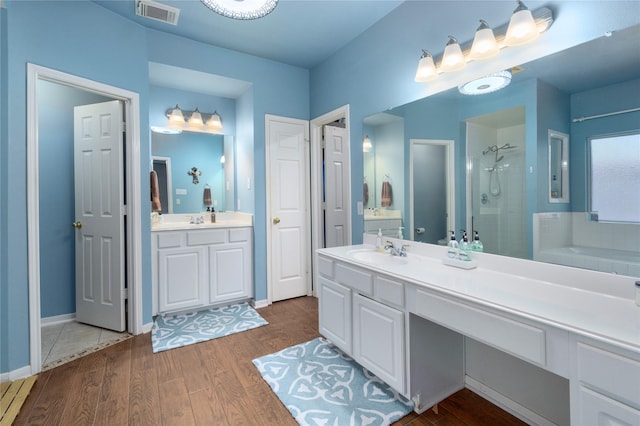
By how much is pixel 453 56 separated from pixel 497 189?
0.86 m

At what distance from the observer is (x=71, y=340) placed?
2520 mm

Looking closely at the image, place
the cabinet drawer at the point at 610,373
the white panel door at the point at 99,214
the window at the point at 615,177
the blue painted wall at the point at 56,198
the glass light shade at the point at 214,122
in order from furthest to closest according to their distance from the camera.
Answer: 1. the glass light shade at the point at 214,122
2. the blue painted wall at the point at 56,198
3. the white panel door at the point at 99,214
4. the window at the point at 615,177
5. the cabinet drawer at the point at 610,373

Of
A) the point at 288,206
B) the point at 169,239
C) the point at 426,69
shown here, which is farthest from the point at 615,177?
the point at 169,239

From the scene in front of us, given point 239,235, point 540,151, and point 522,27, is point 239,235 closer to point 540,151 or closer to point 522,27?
point 540,151

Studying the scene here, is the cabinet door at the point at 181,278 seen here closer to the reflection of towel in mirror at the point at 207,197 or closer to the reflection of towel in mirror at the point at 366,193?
the reflection of towel in mirror at the point at 207,197

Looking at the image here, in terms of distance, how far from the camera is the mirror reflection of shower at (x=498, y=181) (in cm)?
158

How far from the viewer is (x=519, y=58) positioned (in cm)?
157

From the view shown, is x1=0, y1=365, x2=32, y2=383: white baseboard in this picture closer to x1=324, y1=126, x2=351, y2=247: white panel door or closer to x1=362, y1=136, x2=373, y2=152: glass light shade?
x1=324, y1=126, x2=351, y2=247: white panel door

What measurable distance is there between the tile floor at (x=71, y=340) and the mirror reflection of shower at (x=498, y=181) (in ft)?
9.95

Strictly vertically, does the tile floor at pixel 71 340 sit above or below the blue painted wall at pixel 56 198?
below

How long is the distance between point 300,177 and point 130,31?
209cm

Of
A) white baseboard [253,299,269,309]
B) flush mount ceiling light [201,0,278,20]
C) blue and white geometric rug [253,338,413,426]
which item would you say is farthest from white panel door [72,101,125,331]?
blue and white geometric rug [253,338,413,426]

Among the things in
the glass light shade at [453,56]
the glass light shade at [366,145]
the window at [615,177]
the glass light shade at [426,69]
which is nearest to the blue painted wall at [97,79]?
the glass light shade at [366,145]

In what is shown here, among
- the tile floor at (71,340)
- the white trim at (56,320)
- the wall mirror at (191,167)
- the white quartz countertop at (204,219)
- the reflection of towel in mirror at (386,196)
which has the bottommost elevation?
the tile floor at (71,340)
